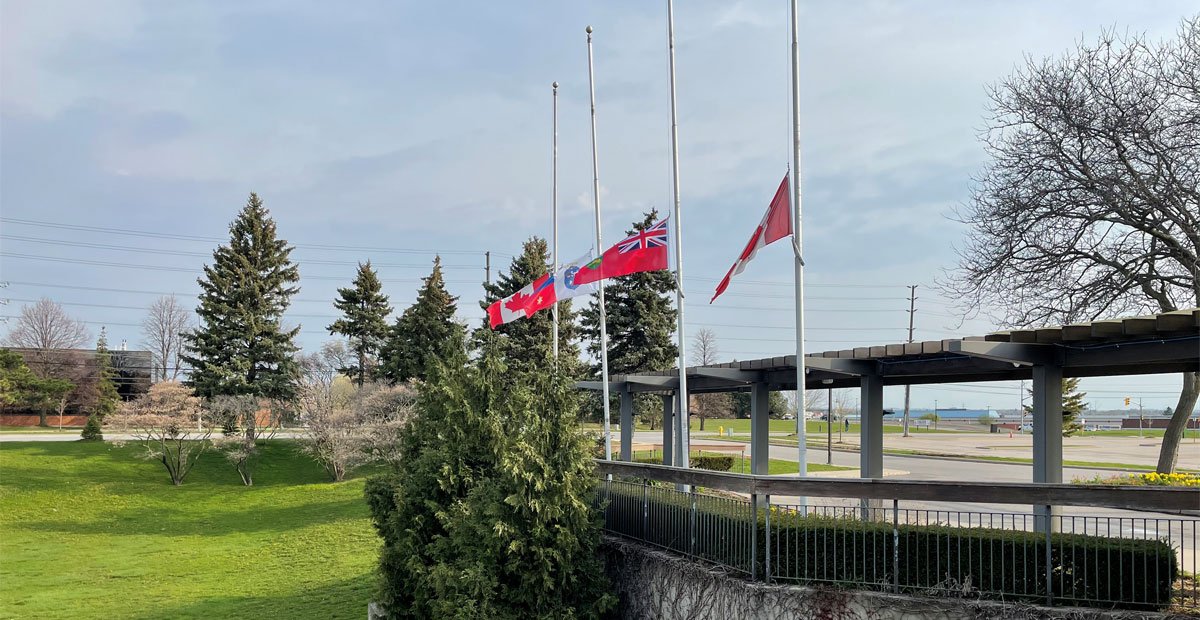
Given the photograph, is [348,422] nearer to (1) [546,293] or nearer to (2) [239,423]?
(2) [239,423]

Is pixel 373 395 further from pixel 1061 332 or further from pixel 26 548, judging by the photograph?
pixel 1061 332

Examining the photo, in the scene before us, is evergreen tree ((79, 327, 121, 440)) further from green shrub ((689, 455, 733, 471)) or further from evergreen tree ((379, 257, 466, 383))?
green shrub ((689, 455, 733, 471))

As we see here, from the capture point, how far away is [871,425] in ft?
45.2

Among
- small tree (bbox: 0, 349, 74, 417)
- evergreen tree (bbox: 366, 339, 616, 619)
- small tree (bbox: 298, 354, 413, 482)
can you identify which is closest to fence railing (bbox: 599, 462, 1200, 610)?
evergreen tree (bbox: 366, 339, 616, 619)

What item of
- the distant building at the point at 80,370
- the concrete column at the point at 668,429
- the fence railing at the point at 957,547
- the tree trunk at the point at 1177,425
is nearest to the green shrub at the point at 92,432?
the distant building at the point at 80,370

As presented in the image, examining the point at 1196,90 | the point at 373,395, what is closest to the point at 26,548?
the point at 373,395

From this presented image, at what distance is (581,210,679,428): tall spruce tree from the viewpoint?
39250 millimetres

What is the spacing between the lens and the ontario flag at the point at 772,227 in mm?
11898

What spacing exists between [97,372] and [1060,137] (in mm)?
59144

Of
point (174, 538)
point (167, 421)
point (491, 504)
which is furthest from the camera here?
point (167, 421)

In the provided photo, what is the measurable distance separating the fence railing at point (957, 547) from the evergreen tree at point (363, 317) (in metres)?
40.1

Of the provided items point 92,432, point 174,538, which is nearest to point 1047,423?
point 174,538

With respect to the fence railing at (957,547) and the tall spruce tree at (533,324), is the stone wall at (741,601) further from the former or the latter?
the tall spruce tree at (533,324)

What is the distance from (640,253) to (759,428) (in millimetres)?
4210
